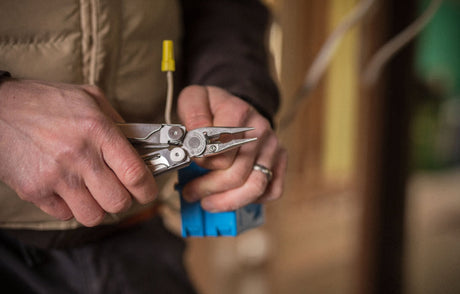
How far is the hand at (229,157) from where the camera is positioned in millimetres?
482

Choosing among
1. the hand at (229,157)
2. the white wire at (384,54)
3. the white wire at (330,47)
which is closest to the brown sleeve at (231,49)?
the hand at (229,157)

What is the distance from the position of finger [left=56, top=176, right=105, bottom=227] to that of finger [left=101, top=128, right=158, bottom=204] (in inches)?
1.4

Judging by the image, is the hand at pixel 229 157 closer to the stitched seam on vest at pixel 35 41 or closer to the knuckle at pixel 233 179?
the knuckle at pixel 233 179

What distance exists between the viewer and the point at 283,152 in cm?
55

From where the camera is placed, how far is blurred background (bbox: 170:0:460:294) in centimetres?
128

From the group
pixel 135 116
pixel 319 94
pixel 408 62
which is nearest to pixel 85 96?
pixel 135 116

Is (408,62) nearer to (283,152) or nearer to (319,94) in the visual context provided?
(319,94)

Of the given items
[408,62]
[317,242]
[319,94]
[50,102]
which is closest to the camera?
[50,102]

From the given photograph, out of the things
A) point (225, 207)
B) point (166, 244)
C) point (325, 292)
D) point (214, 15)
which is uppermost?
point (214, 15)

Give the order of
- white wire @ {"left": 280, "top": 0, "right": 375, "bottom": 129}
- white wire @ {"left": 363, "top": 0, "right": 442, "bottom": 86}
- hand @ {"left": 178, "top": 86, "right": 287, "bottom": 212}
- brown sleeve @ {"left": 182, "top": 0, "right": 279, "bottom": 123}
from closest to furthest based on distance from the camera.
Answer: hand @ {"left": 178, "top": 86, "right": 287, "bottom": 212} < brown sleeve @ {"left": 182, "top": 0, "right": 279, "bottom": 123} < white wire @ {"left": 280, "top": 0, "right": 375, "bottom": 129} < white wire @ {"left": 363, "top": 0, "right": 442, "bottom": 86}

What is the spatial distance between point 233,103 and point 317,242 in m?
1.50

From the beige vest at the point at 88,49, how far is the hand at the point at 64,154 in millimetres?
70

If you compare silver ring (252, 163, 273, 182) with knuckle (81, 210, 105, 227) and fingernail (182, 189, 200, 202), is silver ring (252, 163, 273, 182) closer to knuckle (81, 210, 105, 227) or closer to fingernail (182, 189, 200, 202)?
fingernail (182, 189, 200, 202)

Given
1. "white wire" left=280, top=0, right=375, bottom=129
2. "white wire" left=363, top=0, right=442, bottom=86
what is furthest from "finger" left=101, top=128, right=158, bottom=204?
"white wire" left=363, top=0, right=442, bottom=86
